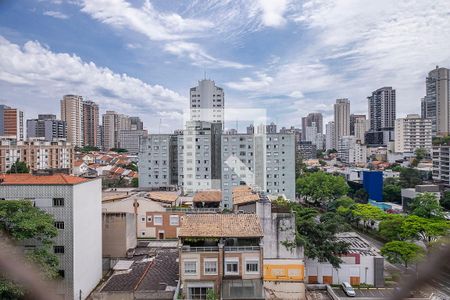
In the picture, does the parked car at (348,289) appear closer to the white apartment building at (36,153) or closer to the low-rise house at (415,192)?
the low-rise house at (415,192)

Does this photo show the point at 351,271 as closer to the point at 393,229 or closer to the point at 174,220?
the point at 393,229

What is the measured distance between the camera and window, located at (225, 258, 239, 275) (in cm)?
751

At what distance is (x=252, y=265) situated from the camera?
297 inches

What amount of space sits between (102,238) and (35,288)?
34.0 feet

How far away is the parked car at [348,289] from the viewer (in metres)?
8.96

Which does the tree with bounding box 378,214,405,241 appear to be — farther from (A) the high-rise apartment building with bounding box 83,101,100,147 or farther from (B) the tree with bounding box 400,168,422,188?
(A) the high-rise apartment building with bounding box 83,101,100,147

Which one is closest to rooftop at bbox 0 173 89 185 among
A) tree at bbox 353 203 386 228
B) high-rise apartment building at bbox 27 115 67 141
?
tree at bbox 353 203 386 228

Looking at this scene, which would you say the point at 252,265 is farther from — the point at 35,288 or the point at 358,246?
the point at 35,288

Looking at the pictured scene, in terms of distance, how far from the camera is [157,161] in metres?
21.3

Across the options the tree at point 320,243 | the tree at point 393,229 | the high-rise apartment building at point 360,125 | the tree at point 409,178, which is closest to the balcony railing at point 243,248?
the tree at point 320,243

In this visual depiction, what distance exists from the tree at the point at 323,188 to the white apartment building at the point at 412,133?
17476mm

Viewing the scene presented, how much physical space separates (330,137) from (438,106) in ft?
68.1

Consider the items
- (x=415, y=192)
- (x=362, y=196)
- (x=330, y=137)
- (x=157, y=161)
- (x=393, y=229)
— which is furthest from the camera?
(x=330, y=137)

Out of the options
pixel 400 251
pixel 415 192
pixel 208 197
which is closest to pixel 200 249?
pixel 400 251
